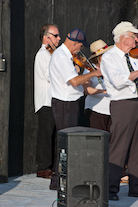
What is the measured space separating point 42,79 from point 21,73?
1.20ft

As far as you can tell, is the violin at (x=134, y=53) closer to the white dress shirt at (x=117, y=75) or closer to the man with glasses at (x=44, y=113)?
the white dress shirt at (x=117, y=75)

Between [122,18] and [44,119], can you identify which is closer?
[44,119]

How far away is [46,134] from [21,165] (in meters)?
0.59

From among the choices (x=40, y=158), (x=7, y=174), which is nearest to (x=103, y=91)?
(x=40, y=158)

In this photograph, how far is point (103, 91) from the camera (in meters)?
4.79

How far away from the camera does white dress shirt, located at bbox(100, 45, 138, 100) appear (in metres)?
3.82

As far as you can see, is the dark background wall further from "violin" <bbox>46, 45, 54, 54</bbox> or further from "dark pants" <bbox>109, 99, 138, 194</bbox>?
"dark pants" <bbox>109, 99, 138, 194</bbox>

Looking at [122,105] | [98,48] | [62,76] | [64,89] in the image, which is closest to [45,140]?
[64,89]

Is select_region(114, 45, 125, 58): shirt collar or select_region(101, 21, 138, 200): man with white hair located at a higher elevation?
select_region(114, 45, 125, 58): shirt collar

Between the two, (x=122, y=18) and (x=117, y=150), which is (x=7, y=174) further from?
(x=122, y=18)

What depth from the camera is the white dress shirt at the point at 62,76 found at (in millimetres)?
4098

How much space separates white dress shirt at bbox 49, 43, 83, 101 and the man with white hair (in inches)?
15.4

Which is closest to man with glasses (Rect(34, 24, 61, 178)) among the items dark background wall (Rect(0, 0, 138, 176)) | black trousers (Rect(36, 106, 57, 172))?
→ black trousers (Rect(36, 106, 57, 172))

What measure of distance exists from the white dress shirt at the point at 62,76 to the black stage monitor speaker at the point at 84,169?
1.10m
